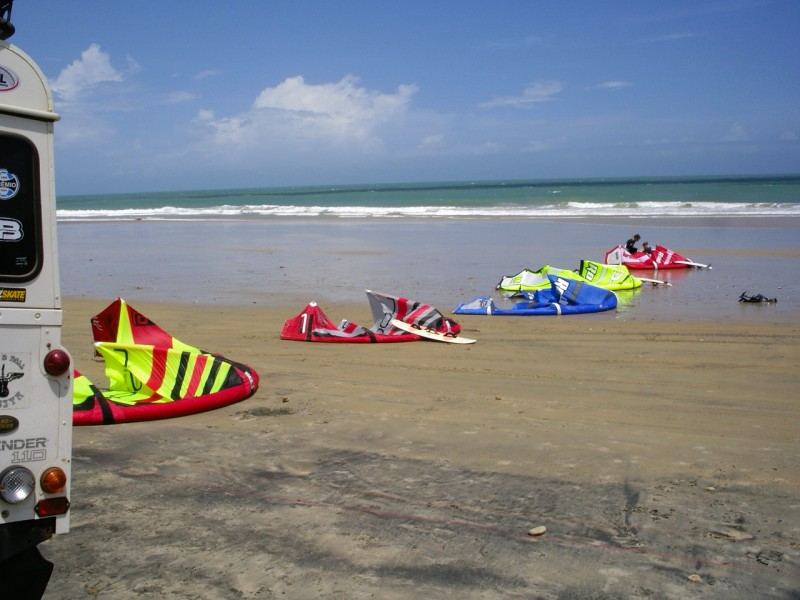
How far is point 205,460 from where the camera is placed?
595cm

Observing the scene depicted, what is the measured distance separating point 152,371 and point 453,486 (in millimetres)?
3160

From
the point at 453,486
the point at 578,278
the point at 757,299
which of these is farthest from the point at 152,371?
the point at 757,299

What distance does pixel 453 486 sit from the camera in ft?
17.9

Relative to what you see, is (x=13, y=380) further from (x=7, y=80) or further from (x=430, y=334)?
(x=430, y=334)

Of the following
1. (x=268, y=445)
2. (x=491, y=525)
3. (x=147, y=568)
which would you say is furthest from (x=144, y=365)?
(x=491, y=525)

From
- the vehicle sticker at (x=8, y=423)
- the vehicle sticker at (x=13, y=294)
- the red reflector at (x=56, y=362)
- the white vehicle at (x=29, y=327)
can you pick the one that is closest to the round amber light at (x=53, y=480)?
the white vehicle at (x=29, y=327)

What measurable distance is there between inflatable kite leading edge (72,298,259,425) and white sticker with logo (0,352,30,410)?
126 inches

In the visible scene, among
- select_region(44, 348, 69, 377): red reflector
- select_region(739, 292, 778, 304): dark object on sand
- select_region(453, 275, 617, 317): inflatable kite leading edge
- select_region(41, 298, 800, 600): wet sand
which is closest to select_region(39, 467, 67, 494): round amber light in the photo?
select_region(44, 348, 69, 377): red reflector

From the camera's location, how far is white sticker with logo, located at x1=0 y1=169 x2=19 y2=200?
377cm

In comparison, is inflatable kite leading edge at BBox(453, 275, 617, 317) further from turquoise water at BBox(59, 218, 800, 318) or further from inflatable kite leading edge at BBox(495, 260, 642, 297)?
inflatable kite leading edge at BBox(495, 260, 642, 297)

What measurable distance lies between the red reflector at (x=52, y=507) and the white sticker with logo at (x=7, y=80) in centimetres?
186

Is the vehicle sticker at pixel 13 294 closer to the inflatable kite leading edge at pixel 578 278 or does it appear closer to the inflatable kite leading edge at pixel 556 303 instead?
the inflatable kite leading edge at pixel 556 303

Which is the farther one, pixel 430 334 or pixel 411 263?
pixel 411 263

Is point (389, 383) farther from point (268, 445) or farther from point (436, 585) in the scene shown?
point (436, 585)
